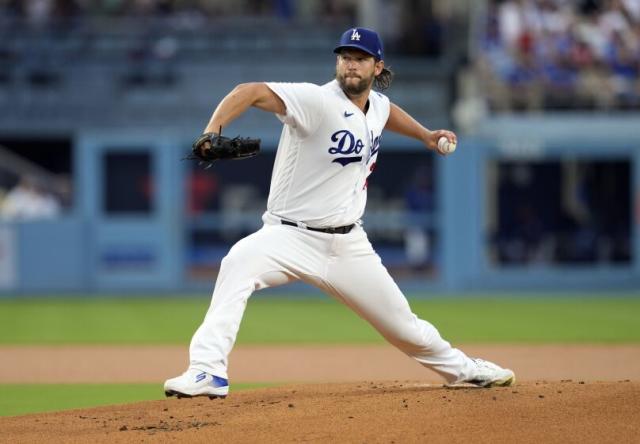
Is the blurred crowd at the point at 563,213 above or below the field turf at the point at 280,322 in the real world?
above

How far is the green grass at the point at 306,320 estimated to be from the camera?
1243cm

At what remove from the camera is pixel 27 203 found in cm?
1938

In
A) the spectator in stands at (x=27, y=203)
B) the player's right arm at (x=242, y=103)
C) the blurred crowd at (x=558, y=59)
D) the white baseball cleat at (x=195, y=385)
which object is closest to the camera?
the player's right arm at (x=242, y=103)

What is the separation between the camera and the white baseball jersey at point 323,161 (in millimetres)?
6277

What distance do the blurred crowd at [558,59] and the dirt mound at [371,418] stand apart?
45.5ft

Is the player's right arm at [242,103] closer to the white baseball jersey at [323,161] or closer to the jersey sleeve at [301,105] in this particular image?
the jersey sleeve at [301,105]

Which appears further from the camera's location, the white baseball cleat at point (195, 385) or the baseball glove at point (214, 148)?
the white baseball cleat at point (195, 385)

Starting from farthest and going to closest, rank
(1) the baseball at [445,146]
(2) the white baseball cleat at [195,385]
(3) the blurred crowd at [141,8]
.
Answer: (3) the blurred crowd at [141,8]
(1) the baseball at [445,146]
(2) the white baseball cleat at [195,385]

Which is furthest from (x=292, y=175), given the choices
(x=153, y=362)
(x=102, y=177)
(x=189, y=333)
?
(x=102, y=177)

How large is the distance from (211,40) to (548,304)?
326 inches

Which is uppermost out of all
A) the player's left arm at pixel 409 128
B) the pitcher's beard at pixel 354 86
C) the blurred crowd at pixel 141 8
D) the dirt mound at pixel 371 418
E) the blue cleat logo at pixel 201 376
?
the blurred crowd at pixel 141 8

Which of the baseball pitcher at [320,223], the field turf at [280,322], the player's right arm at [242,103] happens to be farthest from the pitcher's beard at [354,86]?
the field turf at [280,322]

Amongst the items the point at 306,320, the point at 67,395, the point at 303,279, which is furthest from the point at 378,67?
the point at 306,320

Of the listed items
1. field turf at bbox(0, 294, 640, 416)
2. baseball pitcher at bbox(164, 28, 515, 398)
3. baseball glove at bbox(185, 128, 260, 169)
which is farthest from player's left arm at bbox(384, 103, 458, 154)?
field turf at bbox(0, 294, 640, 416)
